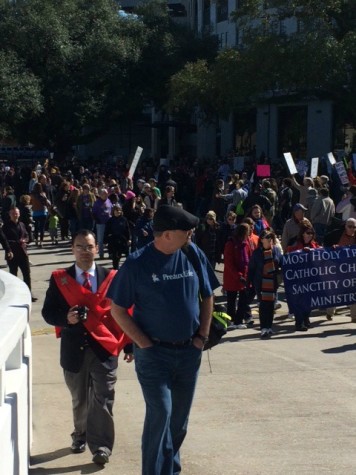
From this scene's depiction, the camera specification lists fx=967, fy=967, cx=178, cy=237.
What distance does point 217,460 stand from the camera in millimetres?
6793

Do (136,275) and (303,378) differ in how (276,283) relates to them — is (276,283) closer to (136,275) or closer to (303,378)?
(303,378)

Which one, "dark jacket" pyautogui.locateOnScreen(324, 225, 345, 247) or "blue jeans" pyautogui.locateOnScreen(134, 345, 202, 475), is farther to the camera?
"dark jacket" pyautogui.locateOnScreen(324, 225, 345, 247)

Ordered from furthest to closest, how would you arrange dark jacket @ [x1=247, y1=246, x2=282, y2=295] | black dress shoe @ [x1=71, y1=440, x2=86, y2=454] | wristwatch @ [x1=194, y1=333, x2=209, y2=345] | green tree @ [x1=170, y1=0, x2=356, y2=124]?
green tree @ [x1=170, y1=0, x2=356, y2=124], dark jacket @ [x1=247, y1=246, x2=282, y2=295], black dress shoe @ [x1=71, y1=440, x2=86, y2=454], wristwatch @ [x1=194, y1=333, x2=209, y2=345]

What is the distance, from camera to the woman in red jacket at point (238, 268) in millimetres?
13148

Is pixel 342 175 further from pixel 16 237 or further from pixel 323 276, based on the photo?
pixel 16 237

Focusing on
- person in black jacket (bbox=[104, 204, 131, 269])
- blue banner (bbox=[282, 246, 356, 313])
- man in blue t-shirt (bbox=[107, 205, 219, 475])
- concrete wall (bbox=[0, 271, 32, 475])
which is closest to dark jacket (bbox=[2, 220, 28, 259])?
person in black jacket (bbox=[104, 204, 131, 269])

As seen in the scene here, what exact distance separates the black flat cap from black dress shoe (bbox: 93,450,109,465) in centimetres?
189

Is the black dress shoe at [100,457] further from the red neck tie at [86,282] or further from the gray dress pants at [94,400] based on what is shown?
the red neck tie at [86,282]

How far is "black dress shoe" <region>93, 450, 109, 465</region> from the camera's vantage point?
662cm

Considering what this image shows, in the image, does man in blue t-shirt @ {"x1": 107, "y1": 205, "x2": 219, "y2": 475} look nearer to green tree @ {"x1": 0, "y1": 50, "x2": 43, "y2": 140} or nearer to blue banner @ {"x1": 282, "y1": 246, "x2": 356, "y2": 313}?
blue banner @ {"x1": 282, "y1": 246, "x2": 356, "y2": 313}

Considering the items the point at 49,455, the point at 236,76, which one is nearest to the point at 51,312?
the point at 49,455

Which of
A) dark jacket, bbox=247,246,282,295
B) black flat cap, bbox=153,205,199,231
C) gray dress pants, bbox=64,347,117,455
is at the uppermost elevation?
black flat cap, bbox=153,205,199,231

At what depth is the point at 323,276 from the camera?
13.5m

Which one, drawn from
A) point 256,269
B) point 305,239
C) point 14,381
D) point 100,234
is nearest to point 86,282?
point 14,381
